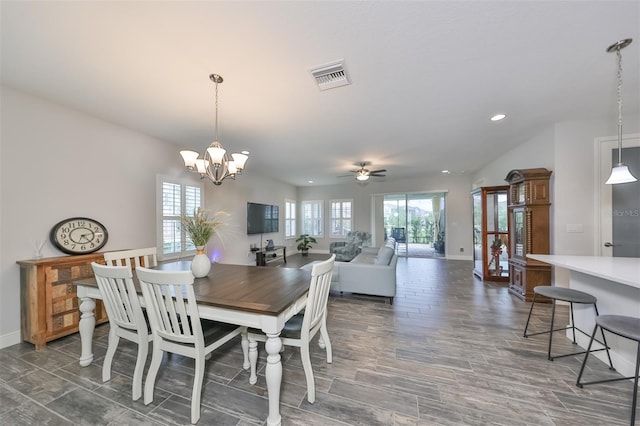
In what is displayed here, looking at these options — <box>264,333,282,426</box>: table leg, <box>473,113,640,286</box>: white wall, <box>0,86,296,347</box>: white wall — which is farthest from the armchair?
<box>264,333,282,426</box>: table leg

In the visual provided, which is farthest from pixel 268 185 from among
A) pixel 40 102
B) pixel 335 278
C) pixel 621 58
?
pixel 621 58

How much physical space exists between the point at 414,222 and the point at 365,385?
22.9 ft

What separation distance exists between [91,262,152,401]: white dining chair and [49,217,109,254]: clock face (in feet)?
5.05

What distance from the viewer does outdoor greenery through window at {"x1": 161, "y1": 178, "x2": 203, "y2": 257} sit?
12.4 ft

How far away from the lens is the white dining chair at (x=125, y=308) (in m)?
1.57

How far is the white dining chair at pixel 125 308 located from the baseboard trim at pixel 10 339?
1.47 metres

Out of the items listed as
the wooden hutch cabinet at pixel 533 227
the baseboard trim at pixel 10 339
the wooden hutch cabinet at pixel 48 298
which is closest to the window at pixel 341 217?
the wooden hutch cabinet at pixel 533 227

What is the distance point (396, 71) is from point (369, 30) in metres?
0.57

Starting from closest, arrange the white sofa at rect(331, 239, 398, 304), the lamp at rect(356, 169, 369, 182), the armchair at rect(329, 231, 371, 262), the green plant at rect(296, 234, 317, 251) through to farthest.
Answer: the white sofa at rect(331, 239, 398, 304)
the lamp at rect(356, 169, 369, 182)
the armchair at rect(329, 231, 371, 262)
the green plant at rect(296, 234, 317, 251)

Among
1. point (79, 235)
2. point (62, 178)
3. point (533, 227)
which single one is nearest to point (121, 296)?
point (79, 235)

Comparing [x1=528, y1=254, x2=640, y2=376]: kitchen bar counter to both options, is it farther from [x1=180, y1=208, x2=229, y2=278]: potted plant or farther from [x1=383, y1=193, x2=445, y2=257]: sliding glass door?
[x1=383, y1=193, x2=445, y2=257]: sliding glass door

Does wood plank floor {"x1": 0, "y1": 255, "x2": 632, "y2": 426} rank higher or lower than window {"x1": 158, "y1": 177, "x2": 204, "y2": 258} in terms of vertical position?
lower

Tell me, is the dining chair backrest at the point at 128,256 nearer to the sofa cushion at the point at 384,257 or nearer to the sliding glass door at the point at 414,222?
the sofa cushion at the point at 384,257

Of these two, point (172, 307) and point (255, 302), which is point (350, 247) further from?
point (172, 307)
